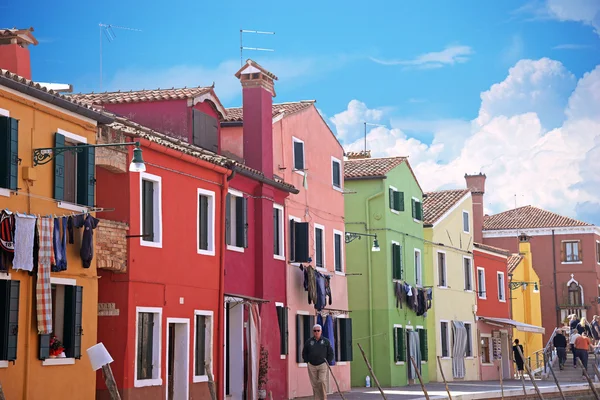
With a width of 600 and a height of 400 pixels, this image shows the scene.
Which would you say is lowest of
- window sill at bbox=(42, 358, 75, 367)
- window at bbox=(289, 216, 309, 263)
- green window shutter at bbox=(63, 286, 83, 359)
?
window sill at bbox=(42, 358, 75, 367)

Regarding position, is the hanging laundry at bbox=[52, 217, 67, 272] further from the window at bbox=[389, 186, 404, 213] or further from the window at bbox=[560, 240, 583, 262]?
the window at bbox=[560, 240, 583, 262]

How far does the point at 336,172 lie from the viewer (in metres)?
34.8

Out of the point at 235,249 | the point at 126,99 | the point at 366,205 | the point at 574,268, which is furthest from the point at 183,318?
the point at 574,268

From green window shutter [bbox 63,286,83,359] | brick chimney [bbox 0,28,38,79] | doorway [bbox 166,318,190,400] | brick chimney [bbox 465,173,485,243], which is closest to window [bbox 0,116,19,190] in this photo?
green window shutter [bbox 63,286,83,359]

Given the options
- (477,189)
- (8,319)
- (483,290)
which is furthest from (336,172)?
(477,189)

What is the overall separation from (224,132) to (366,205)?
31.6 ft

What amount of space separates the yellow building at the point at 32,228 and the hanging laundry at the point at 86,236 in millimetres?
184

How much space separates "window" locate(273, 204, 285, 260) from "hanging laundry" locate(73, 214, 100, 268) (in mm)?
9922

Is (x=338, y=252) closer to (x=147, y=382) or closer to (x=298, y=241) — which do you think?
(x=298, y=241)

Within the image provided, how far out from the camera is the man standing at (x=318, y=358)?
23.2 m

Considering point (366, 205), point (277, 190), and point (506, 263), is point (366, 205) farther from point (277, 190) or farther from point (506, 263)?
point (506, 263)

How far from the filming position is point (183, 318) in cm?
2355

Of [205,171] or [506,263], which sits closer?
[205,171]

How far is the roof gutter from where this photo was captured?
1773 cm
